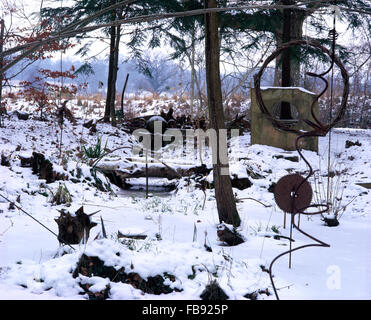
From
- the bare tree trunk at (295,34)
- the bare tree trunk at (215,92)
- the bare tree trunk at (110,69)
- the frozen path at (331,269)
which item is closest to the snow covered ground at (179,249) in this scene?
the frozen path at (331,269)

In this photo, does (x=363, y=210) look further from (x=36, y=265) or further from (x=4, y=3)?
(x=4, y=3)

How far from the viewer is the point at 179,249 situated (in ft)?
9.22

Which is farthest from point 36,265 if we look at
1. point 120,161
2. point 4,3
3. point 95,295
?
point 4,3

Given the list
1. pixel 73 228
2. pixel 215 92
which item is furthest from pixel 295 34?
pixel 73 228

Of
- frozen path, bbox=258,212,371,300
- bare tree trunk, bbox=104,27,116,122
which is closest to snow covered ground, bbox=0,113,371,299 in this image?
frozen path, bbox=258,212,371,300

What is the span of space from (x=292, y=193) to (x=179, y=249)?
0.94 m

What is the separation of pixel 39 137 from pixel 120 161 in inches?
144

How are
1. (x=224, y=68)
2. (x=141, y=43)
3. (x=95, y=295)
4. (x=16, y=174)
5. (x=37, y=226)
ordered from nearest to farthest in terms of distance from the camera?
(x=95, y=295) < (x=37, y=226) < (x=16, y=174) < (x=224, y=68) < (x=141, y=43)

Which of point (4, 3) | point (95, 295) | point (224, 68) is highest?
point (4, 3)

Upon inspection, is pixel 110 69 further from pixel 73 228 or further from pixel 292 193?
pixel 292 193

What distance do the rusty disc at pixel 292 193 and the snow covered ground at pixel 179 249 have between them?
50 cm

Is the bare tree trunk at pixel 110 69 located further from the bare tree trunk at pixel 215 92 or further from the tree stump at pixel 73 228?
the tree stump at pixel 73 228
